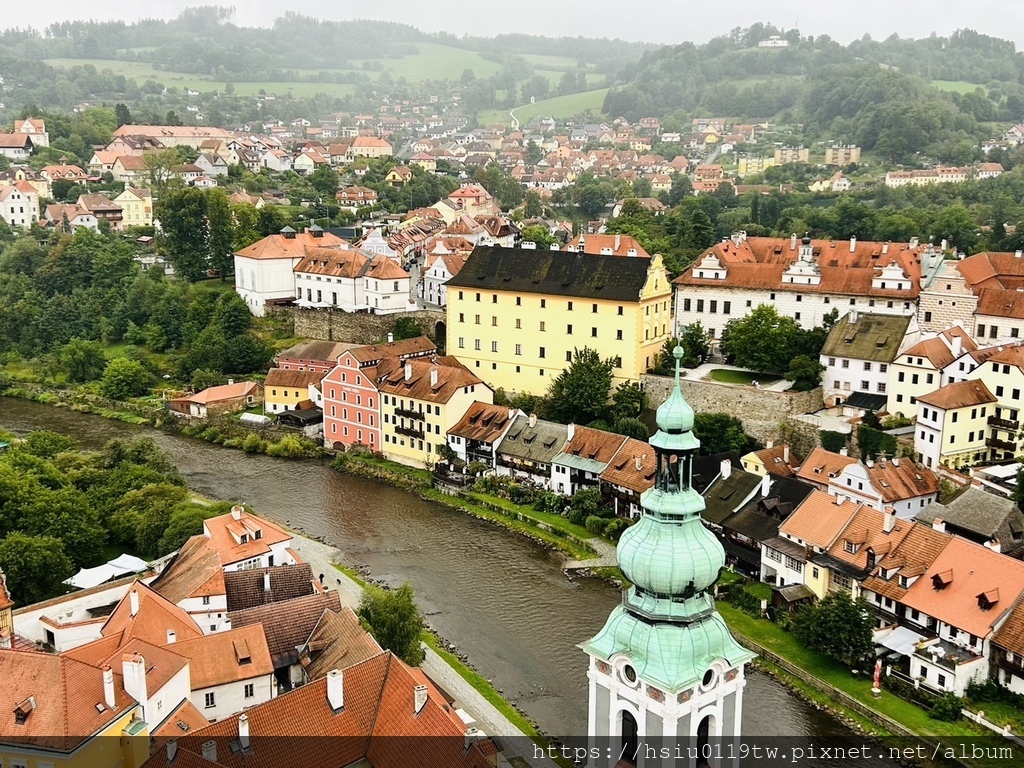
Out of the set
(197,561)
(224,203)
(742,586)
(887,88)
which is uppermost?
(887,88)

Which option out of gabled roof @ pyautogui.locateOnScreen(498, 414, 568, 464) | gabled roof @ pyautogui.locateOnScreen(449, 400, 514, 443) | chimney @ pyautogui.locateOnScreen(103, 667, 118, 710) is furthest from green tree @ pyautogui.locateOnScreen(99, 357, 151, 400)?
chimney @ pyautogui.locateOnScreen(103, 667, 118, 710)

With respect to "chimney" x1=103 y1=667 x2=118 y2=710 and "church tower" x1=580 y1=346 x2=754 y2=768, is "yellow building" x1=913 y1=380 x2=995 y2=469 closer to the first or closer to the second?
"church tower" x1=580 y1=346 x2=754 y2=768

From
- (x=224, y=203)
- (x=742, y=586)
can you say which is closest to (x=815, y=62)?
(x=224, y=203)

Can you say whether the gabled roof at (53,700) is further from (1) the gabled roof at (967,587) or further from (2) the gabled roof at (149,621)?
(1) the gabled roof at (967,587)

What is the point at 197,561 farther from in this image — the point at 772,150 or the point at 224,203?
the point at 772,150

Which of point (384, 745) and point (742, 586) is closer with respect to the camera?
point (384, 745)

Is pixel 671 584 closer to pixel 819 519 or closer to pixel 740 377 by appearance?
pixel 819 519
